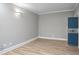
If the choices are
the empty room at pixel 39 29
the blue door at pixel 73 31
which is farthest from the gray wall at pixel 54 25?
the blue door at pixel 73 31

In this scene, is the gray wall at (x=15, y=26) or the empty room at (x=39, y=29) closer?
the empty room at (x=39, y=29)

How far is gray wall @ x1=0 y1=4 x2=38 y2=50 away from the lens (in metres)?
2.67

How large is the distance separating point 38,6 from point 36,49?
44.7 inches

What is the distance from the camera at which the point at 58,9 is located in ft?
8.39

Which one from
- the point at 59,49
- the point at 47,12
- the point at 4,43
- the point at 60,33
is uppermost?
the point at 47,12

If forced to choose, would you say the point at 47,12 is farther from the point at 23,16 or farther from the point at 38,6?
the point at 23,16

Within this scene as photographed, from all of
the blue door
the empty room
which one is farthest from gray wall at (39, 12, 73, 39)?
the blue door

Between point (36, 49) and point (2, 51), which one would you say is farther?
point (36, 49)

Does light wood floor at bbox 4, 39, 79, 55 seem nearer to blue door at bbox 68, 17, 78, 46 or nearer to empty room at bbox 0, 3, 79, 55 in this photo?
empty room at bbox 0, 3, 79, 55

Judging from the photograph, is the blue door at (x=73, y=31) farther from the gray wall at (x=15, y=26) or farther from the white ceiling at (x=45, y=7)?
the gray wall at (x=15, y=26)

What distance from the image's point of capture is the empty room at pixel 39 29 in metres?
2.55

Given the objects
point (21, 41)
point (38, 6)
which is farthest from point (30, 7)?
point (21, 41)

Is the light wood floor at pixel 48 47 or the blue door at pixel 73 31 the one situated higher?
the blue door at pixel 73 31

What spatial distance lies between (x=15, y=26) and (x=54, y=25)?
107cm
